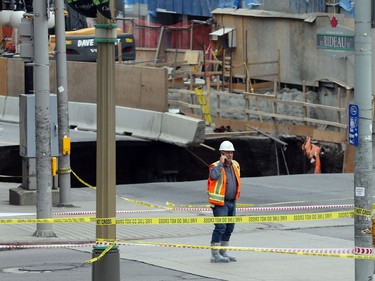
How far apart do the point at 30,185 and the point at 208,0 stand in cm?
2716

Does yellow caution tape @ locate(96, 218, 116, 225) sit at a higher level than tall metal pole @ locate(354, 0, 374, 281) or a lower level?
lower

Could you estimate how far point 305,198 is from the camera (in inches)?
836

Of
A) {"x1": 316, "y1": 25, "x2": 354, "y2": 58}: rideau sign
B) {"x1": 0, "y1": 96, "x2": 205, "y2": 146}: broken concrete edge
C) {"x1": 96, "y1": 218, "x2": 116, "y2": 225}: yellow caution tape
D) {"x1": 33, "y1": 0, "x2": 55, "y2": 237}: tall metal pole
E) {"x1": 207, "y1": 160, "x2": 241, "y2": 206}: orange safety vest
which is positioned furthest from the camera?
{"x1": 0, "y1": 96, "x2": 205, "y2": 146}: broken concrete edge

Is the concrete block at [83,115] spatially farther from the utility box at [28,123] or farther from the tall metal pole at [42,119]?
the tall metal pole at [42,119]

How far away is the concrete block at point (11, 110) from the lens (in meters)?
32.8

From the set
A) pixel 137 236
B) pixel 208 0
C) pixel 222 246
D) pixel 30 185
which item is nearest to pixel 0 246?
pixel 137 236

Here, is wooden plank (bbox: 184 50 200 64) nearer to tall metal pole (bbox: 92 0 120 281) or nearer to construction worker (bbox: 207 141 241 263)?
construction worker (bbox: 207 141 241 263)

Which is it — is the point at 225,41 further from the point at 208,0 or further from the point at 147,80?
the point at 147,80

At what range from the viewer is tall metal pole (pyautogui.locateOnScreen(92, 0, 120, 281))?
980 cm

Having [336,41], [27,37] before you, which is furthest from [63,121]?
[336,41]

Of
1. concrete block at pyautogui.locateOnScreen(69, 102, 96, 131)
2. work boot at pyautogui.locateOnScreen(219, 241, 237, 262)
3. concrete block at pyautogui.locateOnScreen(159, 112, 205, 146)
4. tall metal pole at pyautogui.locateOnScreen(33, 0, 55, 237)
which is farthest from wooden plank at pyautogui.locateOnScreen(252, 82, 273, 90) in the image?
work boot at pyautogui.locateOnScreen(219, 241, 237, 262)

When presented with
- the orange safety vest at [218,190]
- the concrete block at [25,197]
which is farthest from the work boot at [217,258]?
the concrete block at [25,197]

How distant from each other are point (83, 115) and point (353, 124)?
22.0 meters

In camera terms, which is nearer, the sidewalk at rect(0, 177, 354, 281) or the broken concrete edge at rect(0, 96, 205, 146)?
the sidewalk at rect(0, 177, 354, 281)
